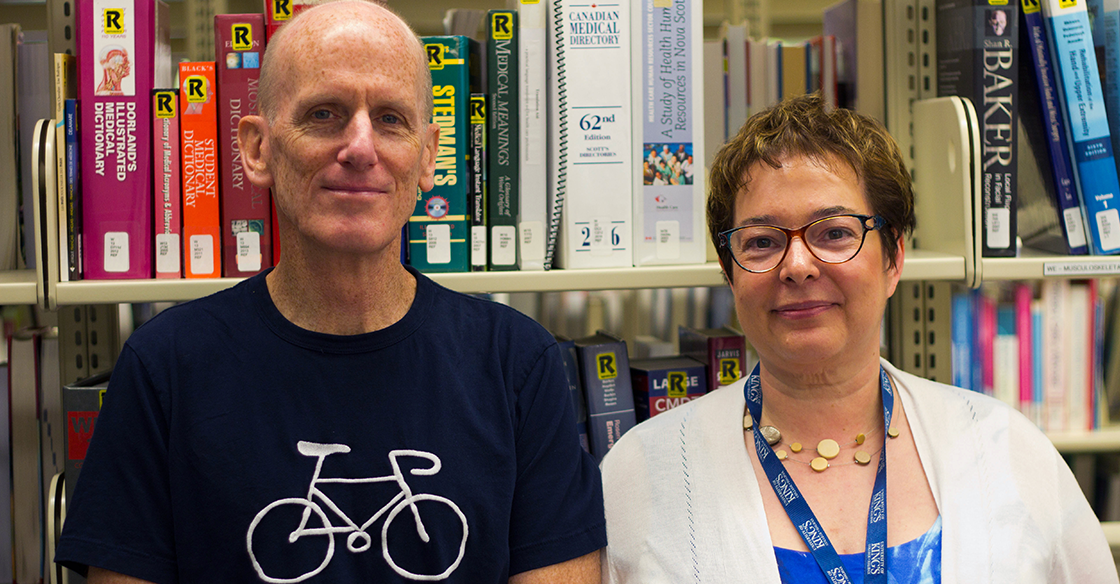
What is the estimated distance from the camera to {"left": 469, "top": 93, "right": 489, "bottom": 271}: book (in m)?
1.26

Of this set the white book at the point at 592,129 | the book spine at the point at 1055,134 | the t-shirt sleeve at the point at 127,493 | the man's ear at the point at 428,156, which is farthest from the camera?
the book spine at the point at 1055,134

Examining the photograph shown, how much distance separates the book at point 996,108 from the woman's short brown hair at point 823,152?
0.88ft

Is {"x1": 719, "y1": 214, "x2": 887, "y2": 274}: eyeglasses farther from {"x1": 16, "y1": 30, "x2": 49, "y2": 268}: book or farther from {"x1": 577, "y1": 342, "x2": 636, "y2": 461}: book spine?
{"x1": 16, "y1": 30, "x2": 49, "y2": 268}: book

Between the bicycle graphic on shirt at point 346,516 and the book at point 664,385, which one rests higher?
the book at point 664,385

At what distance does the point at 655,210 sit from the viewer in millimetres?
1279

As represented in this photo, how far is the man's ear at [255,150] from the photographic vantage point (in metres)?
0.98

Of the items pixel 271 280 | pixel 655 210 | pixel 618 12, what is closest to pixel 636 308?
pixel 655 210

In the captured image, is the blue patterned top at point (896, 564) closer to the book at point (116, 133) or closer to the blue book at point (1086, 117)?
the blue book at point (1086, 117)

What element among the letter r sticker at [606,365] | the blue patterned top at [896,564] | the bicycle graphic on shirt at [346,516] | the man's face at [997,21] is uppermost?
the man's face at [997,21]

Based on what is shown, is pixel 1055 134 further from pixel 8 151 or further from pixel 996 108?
pixel 8 151

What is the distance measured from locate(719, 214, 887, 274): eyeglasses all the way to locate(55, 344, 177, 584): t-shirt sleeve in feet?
2.58

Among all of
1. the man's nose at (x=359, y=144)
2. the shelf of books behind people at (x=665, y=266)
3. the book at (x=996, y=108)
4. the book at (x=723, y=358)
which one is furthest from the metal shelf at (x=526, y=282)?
the man's nose at (x=359, y=144)

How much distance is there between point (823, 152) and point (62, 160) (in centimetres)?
112

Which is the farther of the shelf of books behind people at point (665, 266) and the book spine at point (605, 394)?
the book spine at point (605, 394)
